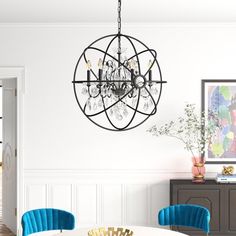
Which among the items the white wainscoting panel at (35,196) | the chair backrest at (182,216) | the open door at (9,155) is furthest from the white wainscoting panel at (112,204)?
the chair backrest at (182,216)

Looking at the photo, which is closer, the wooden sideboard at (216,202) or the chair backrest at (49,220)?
the chair backrest at (49,220)

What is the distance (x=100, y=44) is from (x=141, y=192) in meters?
1.82

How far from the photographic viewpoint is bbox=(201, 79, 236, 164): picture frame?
6422 millimetres

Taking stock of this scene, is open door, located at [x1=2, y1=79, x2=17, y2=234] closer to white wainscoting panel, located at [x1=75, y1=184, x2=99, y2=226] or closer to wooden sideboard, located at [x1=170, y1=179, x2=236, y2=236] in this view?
white wainscoting panel, located at [x1=75, y1=184, x2=99, y2=226]

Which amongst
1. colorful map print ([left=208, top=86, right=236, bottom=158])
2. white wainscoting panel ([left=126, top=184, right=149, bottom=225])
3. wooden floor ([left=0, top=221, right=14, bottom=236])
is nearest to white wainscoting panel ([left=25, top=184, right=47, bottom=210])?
wooden floor ([left=0, top=221, right=14, bottom=236])

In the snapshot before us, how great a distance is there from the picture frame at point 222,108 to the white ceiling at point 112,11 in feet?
2.54

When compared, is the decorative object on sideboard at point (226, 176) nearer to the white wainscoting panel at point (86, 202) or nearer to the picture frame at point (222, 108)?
the picture frame at point (222, 108)

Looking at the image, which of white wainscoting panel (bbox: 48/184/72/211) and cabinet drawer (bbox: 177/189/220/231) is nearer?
cabinet drawer (bbox: 177/189/220/231)

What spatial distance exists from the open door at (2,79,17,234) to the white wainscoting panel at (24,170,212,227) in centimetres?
32

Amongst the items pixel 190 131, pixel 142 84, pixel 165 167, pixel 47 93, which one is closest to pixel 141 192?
pixel 165 167

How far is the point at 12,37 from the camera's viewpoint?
21.2 ft

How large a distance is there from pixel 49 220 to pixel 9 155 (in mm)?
2363

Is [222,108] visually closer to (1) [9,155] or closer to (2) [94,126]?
(2) [94,126]

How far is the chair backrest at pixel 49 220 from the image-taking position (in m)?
4.61
